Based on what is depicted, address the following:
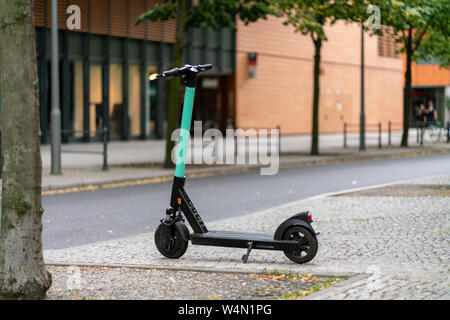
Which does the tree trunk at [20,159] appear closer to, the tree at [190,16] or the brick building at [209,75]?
the tree at [190,16]

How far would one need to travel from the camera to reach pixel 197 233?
7.77m

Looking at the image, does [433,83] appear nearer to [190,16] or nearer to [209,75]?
[209,75]

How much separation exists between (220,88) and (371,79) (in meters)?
15.8

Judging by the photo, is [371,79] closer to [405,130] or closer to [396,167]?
[405,130]

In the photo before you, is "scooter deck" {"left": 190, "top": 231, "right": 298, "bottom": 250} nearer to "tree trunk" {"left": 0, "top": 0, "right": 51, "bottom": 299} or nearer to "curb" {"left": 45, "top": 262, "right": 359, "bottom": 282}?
"curb" {"left": 45, "top": 262, "right": 359, "bottom": 282}

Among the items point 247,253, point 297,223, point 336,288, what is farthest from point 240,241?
point 336,288

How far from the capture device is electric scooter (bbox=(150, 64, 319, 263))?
746 cm

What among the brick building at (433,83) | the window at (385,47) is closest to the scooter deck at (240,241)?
the window at (385,47)

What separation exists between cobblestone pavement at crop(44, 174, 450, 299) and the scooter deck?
0.18 metres

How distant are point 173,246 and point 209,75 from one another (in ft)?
115

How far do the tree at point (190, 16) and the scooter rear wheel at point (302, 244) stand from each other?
12.4m

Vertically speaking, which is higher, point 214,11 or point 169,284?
point 214,11
